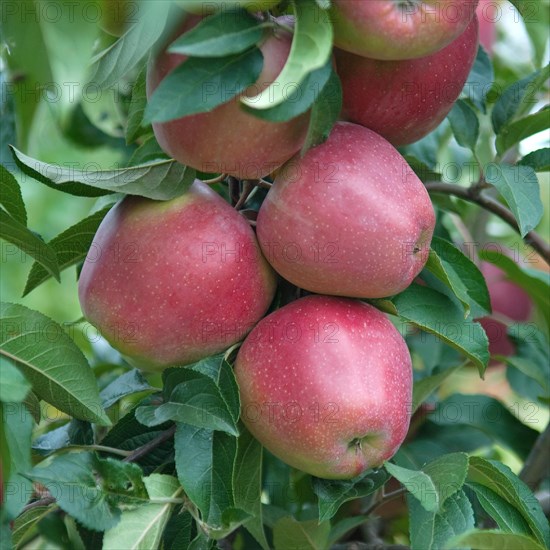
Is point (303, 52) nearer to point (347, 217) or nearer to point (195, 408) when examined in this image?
point (347, 217)

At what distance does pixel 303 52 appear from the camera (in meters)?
0.63

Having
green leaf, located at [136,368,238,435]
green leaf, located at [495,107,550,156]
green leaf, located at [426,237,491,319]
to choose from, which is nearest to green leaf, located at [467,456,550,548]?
green leaf, located at [426,237,491,319]

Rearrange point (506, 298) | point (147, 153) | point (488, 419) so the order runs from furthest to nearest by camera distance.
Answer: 1. point (506, 298)
2. point (488, 419)
3. point (147, 153)

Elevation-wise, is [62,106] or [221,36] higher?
[221,36]

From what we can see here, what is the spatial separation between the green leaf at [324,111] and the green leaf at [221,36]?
0.24ft

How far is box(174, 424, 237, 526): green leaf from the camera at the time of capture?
2.39 ft

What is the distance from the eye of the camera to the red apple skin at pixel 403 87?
787mm

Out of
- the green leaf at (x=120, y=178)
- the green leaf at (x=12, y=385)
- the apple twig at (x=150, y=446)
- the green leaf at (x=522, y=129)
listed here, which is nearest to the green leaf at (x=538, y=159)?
the green leaf at (x=522, y=129)

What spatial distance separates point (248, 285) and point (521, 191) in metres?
0.30

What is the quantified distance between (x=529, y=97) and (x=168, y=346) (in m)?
0.51

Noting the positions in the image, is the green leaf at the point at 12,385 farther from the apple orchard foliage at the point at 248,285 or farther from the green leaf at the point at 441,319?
the green leaf at the point at 441,319

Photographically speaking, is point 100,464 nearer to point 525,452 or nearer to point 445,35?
point 445,35

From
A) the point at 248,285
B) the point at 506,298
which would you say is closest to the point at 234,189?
the point at 248,285

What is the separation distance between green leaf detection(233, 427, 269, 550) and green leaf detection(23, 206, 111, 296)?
0.26 m
